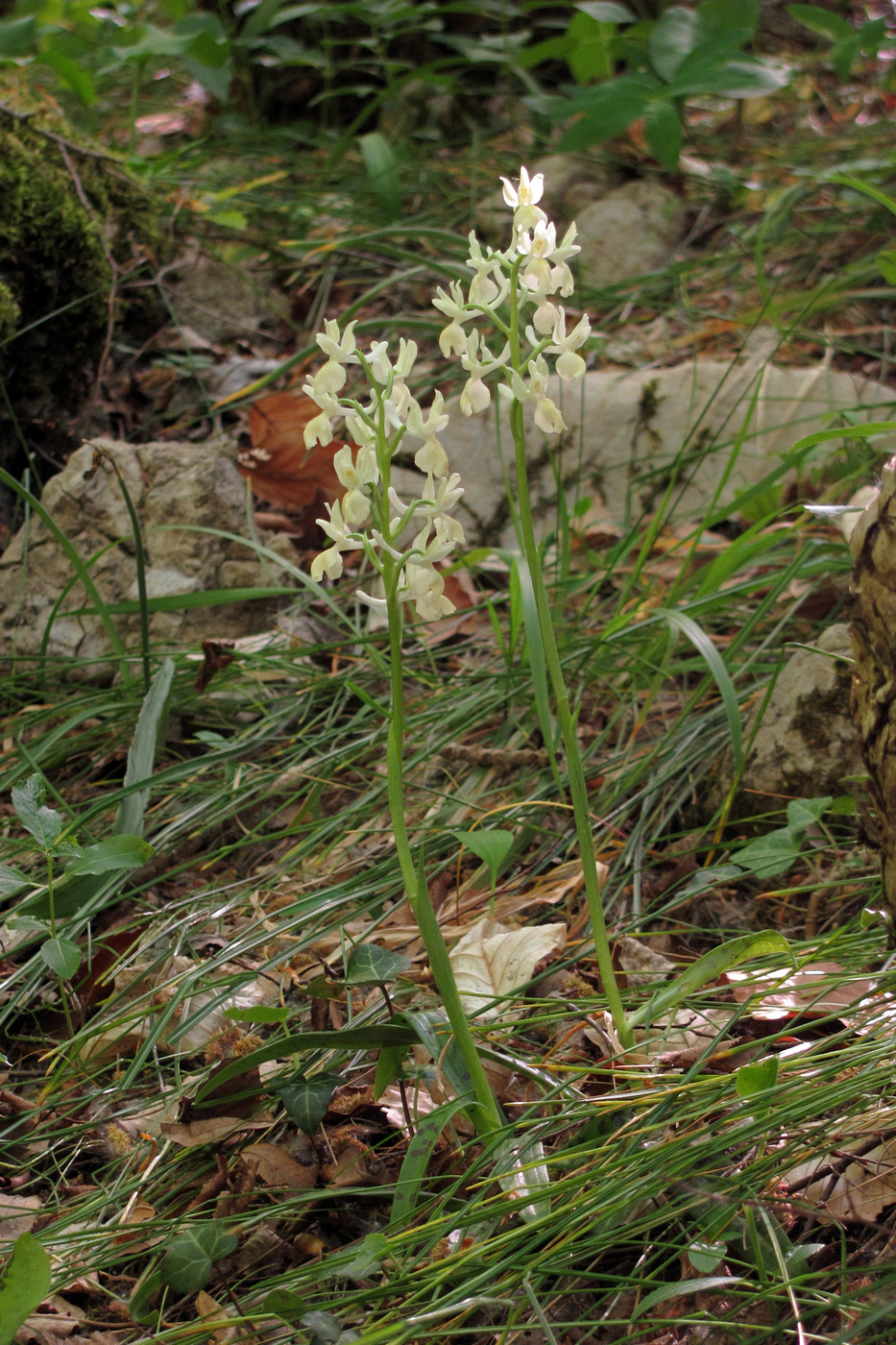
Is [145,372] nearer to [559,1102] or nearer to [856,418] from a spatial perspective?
[856,418]

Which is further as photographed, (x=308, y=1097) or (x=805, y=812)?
(x=805, y=812)

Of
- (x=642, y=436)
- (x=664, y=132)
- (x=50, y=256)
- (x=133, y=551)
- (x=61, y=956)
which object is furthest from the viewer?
(x=664, y=132)

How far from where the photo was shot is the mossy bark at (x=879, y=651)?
107 cm

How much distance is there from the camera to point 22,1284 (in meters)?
0.84

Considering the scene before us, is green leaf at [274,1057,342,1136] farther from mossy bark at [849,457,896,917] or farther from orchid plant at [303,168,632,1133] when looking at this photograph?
mossy bark at [849,457,896,917]

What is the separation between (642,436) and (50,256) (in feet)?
5.40

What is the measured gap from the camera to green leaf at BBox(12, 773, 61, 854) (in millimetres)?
1232

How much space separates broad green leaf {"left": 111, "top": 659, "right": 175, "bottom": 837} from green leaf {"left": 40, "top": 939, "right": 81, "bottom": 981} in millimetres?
305

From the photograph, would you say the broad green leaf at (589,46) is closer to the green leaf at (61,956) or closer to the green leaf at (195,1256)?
the green leaf at (61,956)

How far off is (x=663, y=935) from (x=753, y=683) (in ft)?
1.96

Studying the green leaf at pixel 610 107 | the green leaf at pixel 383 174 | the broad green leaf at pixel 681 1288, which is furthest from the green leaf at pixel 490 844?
the green leaf at pixel 383 174

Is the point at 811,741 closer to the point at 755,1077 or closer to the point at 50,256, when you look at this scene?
the point at 755,1077

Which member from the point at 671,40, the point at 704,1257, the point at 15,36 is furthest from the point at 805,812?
the point at 15,36

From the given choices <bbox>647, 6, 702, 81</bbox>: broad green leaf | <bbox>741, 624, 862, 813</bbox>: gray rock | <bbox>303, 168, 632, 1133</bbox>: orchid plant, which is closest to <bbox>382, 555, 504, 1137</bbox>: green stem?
<bbox>303, 168, 632, 1133</bbox>: orchid plant
